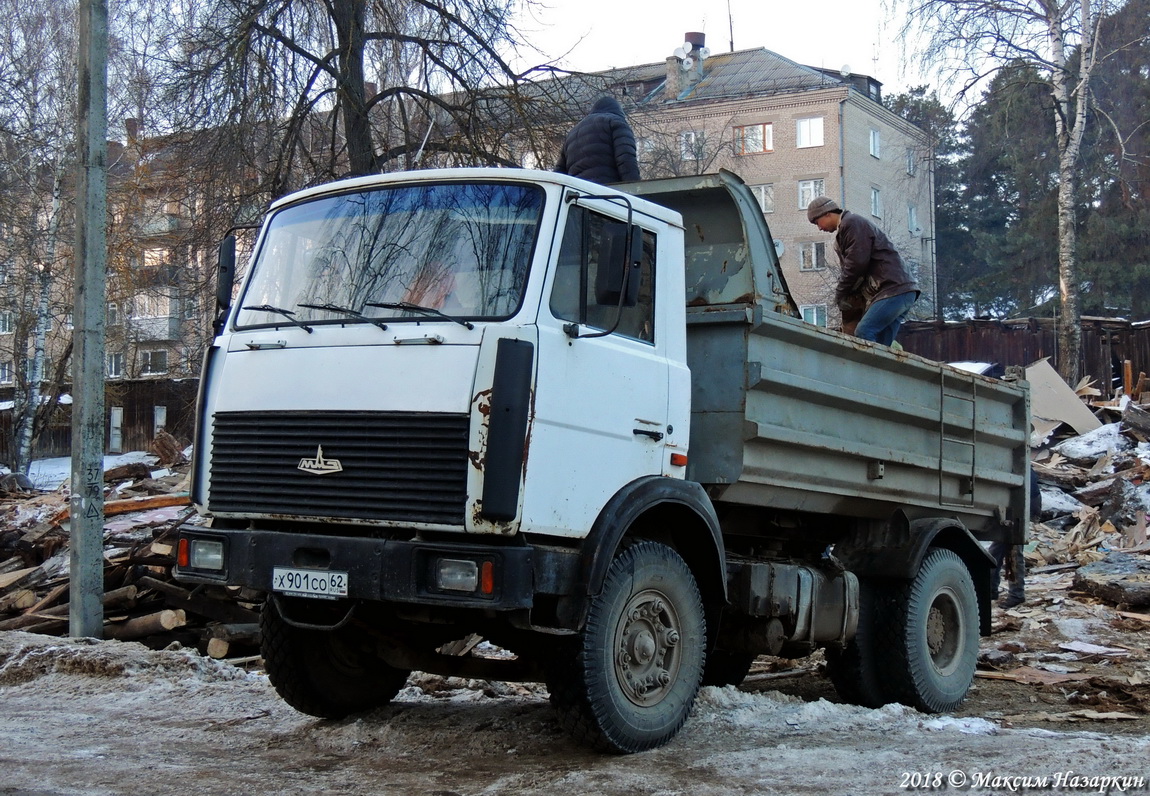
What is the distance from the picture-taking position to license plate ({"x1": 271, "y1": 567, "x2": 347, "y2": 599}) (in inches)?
198

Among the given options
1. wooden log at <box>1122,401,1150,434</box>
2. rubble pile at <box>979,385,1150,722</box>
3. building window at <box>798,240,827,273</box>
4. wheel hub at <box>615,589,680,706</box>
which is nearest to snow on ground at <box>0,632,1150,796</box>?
wheel hub at <box>615,589,680,706</box>

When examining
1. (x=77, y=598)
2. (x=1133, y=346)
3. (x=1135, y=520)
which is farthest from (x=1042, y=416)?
(x=77, y=598)

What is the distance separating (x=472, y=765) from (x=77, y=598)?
4.47m

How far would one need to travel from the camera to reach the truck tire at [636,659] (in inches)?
205

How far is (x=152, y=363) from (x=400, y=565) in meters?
37.5

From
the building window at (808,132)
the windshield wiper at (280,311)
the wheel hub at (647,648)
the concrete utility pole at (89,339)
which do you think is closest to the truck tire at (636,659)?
the wheel hub at (647,648)

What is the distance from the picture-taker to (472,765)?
17.6 ft

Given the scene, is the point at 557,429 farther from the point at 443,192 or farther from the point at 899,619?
the point at 899,619

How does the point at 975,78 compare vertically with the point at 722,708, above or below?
above

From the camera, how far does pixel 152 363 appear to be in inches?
1578

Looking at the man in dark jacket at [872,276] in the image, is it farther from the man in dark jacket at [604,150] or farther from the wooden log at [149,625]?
the wooden log at [149,625]

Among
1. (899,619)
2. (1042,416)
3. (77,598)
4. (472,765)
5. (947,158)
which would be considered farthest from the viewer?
(947,158)

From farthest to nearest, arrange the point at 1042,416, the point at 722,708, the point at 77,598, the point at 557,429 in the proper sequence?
the point at 1042,416
the point at 77,598
the point at 722,708
the point at 557,429

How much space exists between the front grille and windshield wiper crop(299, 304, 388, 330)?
41 cm
